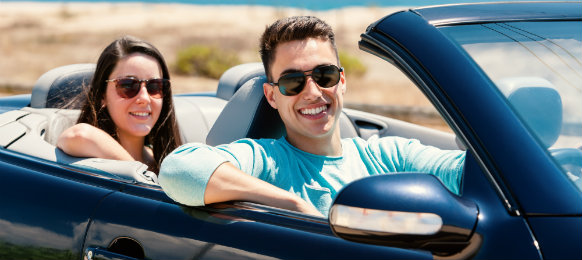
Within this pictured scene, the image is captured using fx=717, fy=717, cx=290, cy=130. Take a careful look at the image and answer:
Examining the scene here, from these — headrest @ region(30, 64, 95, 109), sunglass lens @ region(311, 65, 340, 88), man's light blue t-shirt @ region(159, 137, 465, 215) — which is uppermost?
sunglass lens @ region(311, 65, 340, 88)

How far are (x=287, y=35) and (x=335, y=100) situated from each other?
302 mm

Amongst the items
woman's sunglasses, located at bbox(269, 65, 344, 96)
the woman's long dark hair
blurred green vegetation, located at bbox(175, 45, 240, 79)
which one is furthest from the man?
blurred green vegetation, located at bbox(175, 45, 240, 79)

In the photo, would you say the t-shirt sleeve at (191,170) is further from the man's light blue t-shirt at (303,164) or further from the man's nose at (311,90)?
the man's nose at (311,90)

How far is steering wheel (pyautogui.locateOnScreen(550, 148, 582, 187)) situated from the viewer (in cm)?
162

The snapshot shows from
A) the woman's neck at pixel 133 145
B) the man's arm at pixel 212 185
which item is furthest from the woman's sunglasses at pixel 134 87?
the man's arm at pixel 212 185

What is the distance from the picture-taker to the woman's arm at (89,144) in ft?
8.77

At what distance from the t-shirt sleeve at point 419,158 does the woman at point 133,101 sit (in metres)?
1.08

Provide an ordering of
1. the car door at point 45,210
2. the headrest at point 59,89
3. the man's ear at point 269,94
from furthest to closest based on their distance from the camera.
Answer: the headrest at point 59,89, the man's ear at point 269,94, the car door at point 45,210

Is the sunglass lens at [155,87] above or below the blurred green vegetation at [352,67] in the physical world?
below

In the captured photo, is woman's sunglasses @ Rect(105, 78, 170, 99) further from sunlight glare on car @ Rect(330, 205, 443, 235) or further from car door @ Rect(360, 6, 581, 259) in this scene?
sunlight glare on car @ Rect(330, 205, 443, 235)

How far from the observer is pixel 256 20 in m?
37.9

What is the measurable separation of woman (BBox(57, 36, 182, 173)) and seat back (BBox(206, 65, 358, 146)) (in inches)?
19.5

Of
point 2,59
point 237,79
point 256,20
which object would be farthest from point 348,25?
point 237,79

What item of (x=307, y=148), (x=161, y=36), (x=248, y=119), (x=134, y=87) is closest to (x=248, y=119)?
(x=248, y=119)
